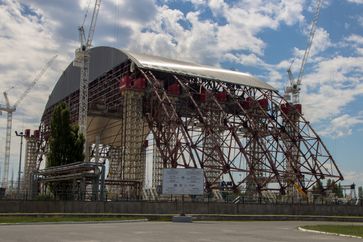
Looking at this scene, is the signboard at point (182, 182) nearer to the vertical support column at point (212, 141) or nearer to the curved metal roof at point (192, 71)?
the vertical support column at point (212, 141)

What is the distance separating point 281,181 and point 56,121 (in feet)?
97.1

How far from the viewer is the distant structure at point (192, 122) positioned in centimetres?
6097

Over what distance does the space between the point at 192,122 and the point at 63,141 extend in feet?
79.3

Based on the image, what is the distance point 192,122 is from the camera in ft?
238

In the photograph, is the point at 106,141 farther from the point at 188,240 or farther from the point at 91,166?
the point at 188,240

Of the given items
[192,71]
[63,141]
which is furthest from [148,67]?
[63,141]

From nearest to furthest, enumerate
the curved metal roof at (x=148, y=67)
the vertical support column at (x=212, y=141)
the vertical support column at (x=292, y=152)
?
the vertical support column at (x=212, y=141) < the vertical support column at (x=292, y=152) < the curved metal roof at (x=148, y=67)

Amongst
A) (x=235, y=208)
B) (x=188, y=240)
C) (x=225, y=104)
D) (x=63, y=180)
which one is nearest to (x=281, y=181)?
(x=225, y=104)

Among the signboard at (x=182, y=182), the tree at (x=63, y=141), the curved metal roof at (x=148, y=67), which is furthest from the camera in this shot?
the curved metal roof at (x=148, y=67)

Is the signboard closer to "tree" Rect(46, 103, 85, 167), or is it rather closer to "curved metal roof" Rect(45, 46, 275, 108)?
"tree" Rect(46, 103, 85, 167)

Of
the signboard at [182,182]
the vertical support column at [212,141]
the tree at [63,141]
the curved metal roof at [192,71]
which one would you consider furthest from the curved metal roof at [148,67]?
the signboard at [182,182]

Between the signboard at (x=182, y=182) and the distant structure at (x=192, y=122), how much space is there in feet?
65.0

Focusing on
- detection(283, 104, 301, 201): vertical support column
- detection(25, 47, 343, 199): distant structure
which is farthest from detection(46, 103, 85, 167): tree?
detection(283, 104, 301, 201): vertical support column

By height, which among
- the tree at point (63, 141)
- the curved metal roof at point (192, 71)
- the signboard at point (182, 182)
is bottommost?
the signboard at point (182, 182)
